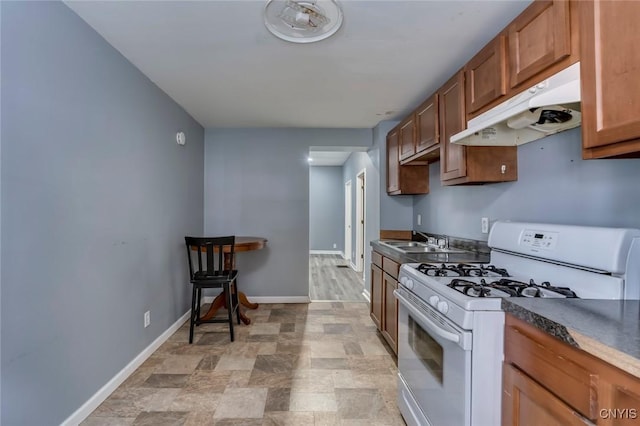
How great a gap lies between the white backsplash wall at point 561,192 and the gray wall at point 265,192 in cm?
212

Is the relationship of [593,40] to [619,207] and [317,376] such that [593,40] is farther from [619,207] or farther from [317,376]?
[317,376]

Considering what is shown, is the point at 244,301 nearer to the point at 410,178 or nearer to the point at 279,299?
the point at 279,299

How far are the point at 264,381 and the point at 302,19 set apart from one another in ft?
7.58

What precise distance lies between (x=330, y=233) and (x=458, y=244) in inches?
220

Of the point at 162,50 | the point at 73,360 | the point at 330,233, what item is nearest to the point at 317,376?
the point at 73,360

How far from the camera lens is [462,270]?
1.73m

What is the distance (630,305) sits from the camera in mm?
1066

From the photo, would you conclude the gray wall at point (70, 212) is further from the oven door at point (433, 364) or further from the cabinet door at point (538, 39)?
the cabinet door at point (538, 39)

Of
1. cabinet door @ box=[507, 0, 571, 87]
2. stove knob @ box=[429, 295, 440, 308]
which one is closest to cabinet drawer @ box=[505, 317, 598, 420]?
stove knob @ box=[429, 295, 440, 308]

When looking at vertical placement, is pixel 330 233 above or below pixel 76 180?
below

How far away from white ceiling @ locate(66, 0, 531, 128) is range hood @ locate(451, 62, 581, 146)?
605mm

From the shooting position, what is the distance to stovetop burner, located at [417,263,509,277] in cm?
167

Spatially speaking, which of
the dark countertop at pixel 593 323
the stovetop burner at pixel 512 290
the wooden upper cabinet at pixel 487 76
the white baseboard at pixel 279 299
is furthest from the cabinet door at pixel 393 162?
the dark countertop at pixel 593 323

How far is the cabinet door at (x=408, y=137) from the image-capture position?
9.39 feet
